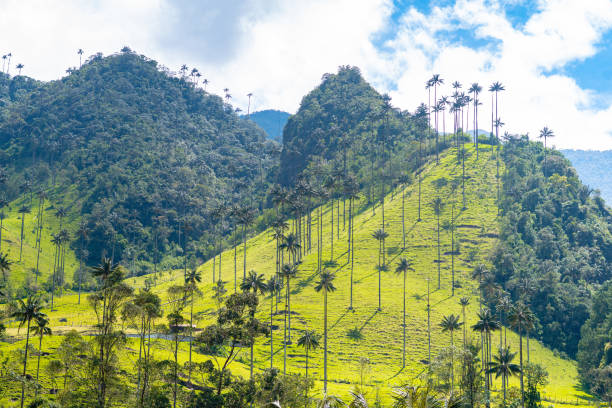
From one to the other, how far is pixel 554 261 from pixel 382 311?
72.5 meters

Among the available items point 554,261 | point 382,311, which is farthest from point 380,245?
point 554,261

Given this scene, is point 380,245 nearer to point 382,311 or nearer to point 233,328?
point 382,311

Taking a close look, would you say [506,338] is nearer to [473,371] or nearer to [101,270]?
[473,371]

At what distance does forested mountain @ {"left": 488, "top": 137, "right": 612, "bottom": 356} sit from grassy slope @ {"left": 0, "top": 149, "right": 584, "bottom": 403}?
794cm

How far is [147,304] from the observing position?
73.4 meters

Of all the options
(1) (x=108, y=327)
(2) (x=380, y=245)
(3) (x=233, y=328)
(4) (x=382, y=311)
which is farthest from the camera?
(2) (x=380, y=245)

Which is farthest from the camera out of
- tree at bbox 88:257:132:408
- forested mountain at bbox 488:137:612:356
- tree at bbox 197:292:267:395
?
forested mountain at bbox 488:137:612:356

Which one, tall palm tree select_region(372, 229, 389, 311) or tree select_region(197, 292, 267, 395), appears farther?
tall palm tree select_region(372, 229, 389, 311)

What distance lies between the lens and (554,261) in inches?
6806

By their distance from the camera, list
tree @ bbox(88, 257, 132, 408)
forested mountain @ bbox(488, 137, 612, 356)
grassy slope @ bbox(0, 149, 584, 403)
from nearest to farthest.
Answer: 1. tree @ bbox(88, 257, 132, 408)
2. grassy slope @ bbox(0, 149, 584, 403)
3. forested mountain @ bbox(488, 137, 612, 356)

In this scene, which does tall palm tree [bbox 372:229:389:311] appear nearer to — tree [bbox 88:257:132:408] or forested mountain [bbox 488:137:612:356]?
A: forested mountain [bbox 488:137:612:356]

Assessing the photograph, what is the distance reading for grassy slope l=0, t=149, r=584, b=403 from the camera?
373ft

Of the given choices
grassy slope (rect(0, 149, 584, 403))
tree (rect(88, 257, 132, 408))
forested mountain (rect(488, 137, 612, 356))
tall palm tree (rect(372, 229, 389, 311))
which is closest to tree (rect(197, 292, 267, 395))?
tree (rect(88, 257, 132, 408))

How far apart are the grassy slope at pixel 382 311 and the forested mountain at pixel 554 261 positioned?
7.94 metres
